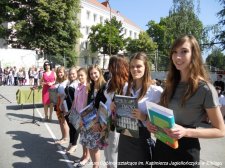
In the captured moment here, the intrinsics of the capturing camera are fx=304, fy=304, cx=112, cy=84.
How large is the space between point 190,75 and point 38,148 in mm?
5192

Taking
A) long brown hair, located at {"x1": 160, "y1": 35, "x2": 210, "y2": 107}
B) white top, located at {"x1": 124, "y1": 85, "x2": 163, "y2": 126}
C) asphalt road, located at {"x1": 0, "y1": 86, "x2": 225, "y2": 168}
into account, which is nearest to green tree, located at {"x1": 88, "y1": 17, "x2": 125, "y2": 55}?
asphalt road, located at {"x1": 0, "y1": 86, "x2": 225, "y2": 168}

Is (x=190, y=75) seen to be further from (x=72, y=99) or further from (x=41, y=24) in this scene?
(x=41, y=24)

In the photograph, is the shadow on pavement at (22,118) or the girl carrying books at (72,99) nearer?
the girl carrying books at (72,99)

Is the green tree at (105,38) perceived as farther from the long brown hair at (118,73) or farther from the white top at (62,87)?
the long brown hair at (118,73)

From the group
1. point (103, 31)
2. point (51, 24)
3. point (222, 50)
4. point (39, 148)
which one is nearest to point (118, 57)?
point (39, 148)

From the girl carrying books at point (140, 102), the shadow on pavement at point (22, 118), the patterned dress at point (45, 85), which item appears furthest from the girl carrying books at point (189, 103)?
the patterned dress at point (45, 85)

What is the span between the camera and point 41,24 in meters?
37.4

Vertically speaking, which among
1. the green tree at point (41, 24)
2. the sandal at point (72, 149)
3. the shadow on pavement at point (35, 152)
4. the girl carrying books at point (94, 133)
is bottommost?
the shadow on pavement at point (35, 152)

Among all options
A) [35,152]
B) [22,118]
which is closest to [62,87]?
[35,152]

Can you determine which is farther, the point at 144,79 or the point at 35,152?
the point at 35,152

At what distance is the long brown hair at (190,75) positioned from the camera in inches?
89.7

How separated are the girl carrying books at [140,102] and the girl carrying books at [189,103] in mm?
482

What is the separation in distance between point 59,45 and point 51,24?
286cm

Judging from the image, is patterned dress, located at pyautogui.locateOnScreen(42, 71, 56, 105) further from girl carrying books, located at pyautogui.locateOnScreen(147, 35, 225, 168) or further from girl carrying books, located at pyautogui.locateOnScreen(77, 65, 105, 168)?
girl carrying books, located at pyautogui.locateOnScreen(147, 35, 225, 168)
